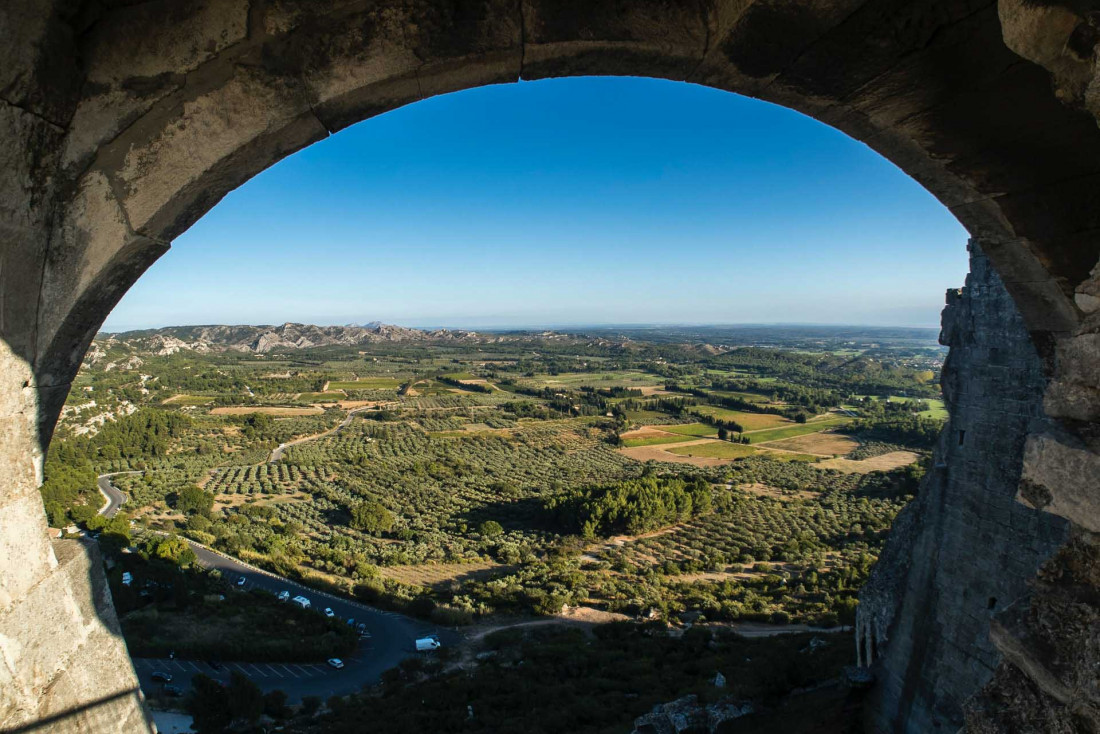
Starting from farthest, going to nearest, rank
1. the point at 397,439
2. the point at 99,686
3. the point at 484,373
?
the point at 484,373 → the point at 397,439 → the point at 99,686

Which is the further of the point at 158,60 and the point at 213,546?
the point at 213,546

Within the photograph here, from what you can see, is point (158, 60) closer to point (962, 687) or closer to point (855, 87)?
point (855, 87)

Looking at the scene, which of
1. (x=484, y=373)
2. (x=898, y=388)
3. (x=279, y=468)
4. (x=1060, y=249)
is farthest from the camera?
(x=484, y=373)

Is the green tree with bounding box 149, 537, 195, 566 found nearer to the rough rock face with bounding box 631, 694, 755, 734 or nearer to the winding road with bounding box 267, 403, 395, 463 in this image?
the rough rock face with bounding box 631, 694, 755, 734

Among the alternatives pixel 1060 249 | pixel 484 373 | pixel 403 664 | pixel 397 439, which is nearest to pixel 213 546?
pixel 403 664

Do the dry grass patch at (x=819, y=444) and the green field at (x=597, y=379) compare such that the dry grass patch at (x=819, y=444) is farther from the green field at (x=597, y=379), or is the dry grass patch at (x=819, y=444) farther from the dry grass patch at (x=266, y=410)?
the dry grass patch at (x=266, y=410)

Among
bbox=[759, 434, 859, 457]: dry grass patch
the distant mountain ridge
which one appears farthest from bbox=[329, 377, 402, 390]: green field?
the distant mountain ridge

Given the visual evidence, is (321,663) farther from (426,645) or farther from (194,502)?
(194,502)

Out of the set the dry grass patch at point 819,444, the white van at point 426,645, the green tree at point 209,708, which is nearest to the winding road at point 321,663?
the white van at point 426,645
